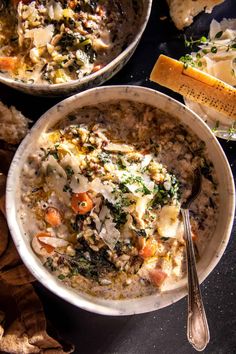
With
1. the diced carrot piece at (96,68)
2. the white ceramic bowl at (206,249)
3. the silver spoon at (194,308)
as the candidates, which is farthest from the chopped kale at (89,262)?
the diced carrot piece at (96,68)

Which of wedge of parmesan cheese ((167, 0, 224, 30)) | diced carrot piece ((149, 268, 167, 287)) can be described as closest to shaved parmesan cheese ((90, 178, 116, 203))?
diced carrot piece ((149, 268, 167, 287))

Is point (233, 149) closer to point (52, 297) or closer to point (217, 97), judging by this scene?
point (217, 97)

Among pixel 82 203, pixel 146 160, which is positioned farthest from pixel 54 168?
pixel 146 160

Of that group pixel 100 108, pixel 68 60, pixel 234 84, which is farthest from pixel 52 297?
pixel 234 84

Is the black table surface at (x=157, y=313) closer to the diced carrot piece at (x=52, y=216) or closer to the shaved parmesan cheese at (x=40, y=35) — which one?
the shaved parmesan cheese at (x=40, y=35)

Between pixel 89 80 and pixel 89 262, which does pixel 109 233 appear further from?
pixel 89 80
